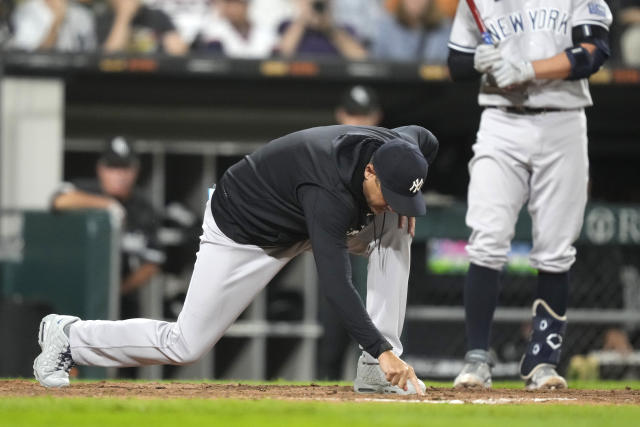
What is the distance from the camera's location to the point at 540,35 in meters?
5.15

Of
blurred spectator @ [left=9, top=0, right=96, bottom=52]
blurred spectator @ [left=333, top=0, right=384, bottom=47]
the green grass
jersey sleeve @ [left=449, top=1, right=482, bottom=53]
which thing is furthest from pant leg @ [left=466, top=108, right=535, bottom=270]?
blurred spectator @ [left=9, top=0, right=96, bottom=52]

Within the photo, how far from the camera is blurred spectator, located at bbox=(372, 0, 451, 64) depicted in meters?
9.41

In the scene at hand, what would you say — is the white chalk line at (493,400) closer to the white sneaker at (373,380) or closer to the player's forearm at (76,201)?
the white sneaker at (373,380)

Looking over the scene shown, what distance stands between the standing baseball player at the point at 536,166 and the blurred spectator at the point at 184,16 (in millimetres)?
4485

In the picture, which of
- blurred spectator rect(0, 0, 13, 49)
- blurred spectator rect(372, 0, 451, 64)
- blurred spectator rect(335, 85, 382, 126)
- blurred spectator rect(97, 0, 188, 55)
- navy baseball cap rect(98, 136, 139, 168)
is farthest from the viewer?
blurred spectator rect(372, 0, 451, 64)

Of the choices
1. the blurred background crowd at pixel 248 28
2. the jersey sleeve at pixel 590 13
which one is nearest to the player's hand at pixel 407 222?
the jersey sleeve at pixel 590 13

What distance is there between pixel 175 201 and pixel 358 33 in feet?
7.13

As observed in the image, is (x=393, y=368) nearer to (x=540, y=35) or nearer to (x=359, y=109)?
(x=540, y=35)

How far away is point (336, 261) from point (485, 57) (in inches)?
58.2

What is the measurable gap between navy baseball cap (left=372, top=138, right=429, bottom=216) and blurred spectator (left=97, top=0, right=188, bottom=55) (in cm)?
538

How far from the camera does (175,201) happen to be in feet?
33.5

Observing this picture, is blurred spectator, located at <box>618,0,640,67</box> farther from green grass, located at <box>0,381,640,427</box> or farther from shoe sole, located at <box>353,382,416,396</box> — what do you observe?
green grass, located at <box>0,381,640,427</box>

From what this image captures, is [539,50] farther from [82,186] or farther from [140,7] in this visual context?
[140,7]

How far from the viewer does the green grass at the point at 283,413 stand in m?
3.51
